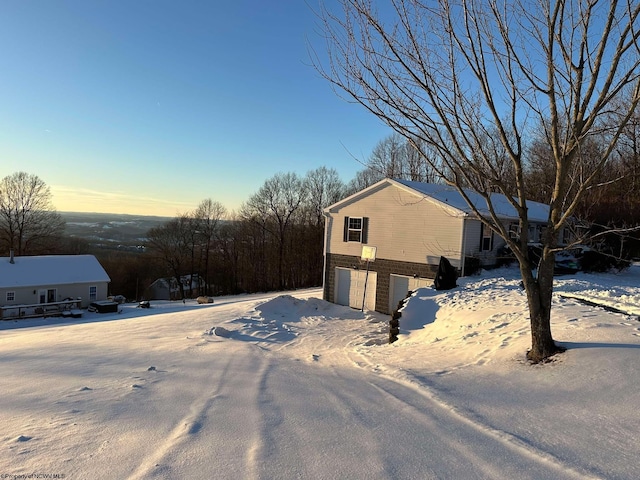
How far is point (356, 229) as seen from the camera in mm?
19688

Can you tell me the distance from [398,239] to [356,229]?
7.91ft

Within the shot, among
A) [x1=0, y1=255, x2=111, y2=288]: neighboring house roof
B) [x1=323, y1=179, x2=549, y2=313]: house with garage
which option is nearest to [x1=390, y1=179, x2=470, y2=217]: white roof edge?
[x1=323, y1=179, x2=549, y2=313]: house with garage

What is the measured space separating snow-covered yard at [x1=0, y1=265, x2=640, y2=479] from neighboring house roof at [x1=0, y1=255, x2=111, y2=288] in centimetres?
2175

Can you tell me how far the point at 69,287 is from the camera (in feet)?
90.3

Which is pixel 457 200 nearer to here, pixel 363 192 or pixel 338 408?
pixel 363 192

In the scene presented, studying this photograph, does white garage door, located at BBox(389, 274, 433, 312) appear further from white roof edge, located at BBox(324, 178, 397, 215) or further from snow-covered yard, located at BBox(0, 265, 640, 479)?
snow-covered yard, located at BBox(0, 265, 640, 479)

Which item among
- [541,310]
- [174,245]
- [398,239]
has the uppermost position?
[398,239]

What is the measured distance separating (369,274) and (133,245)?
48.1m

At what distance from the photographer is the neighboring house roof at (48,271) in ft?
85.0

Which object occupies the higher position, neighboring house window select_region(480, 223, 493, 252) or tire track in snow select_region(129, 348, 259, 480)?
neighboring house window select_region(480, 223, 493, 252)

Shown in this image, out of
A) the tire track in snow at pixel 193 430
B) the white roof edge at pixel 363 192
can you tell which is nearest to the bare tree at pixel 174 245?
the white roof edge at pixel 363 192

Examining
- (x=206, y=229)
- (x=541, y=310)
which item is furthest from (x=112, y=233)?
(x=541, y=310)

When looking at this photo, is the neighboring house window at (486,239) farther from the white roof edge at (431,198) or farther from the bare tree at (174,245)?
the bare tree at (174,245)

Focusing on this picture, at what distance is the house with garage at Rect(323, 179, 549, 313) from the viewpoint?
1627cm
